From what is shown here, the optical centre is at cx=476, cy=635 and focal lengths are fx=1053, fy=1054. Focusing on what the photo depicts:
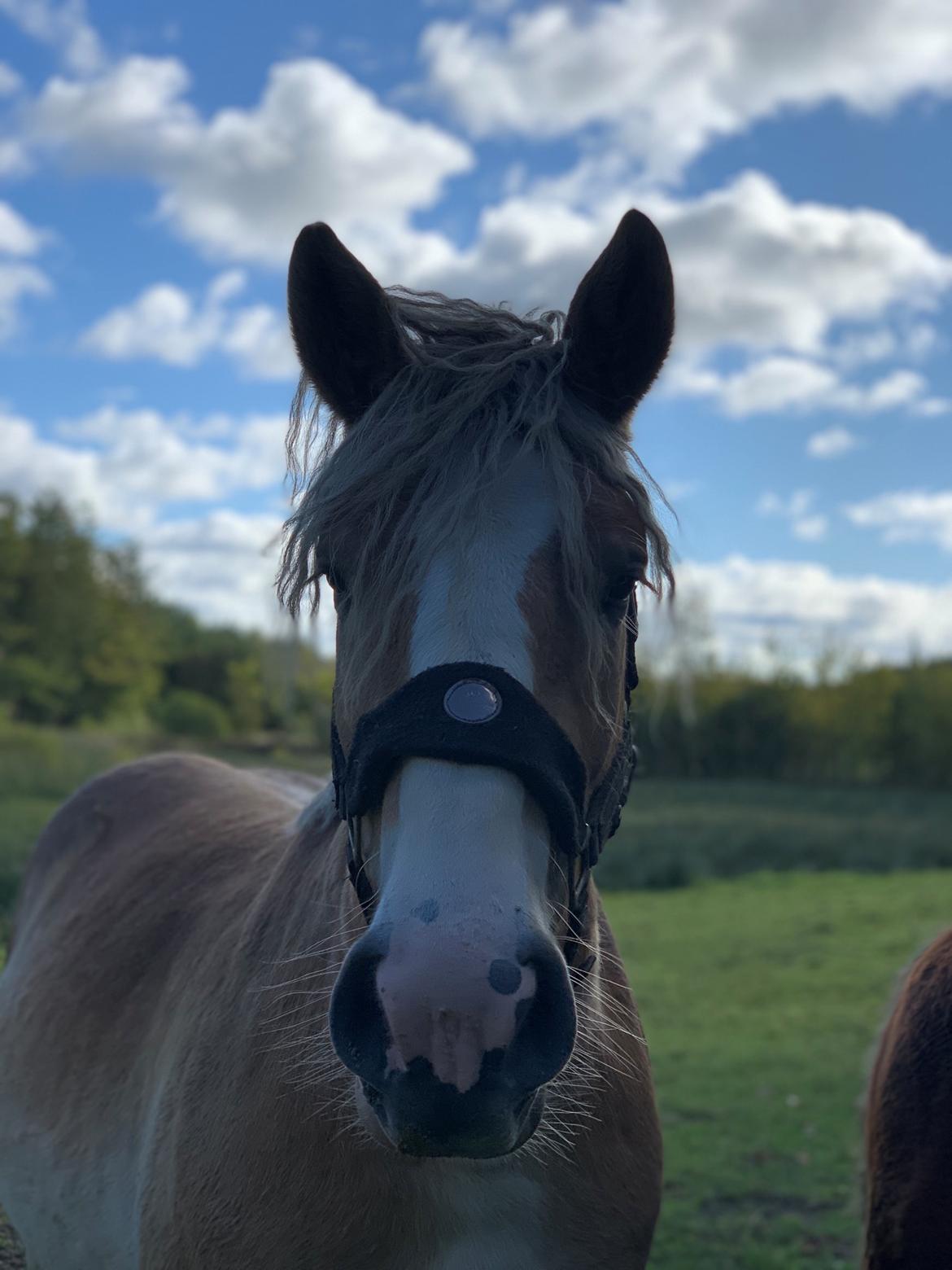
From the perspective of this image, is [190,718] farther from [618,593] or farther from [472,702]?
[472,702]

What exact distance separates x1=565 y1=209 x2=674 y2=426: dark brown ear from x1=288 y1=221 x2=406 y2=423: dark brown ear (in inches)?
15.4

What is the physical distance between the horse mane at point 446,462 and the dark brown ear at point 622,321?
0.17ft

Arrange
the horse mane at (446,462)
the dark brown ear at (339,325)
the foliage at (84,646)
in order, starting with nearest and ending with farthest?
the horse mane at (446,462) < the dark brown ear at (339,325) < the foliage at (84,646)

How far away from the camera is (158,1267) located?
2.31 meters

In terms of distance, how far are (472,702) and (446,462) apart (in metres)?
0.54

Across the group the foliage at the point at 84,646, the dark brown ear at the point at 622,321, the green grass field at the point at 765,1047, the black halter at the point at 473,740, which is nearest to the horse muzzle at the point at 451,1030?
the black halter at the point at 473,740

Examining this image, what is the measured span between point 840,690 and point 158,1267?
3855 centimetres

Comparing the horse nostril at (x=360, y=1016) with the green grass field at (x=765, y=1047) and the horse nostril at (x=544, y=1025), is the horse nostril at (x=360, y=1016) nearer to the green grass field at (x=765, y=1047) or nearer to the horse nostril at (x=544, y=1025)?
the horse nostril at (x=544, y=1025)

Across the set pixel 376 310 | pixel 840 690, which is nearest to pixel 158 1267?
pixel 376 310

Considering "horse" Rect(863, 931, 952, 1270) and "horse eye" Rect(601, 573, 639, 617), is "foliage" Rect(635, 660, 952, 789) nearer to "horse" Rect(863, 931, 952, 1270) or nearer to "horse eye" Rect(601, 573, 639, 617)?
"horse" Rect(863, 931, 952, 1270)

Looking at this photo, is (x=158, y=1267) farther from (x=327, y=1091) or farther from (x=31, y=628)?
(x=31, y=628)

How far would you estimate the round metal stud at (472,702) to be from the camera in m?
1.73

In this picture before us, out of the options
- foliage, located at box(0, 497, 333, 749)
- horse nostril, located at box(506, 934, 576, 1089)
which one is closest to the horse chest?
horse nostril, located at box(506, 934, 576, 1089)

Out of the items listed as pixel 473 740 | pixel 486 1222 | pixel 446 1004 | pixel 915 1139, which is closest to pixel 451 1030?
pixel 446 1004
